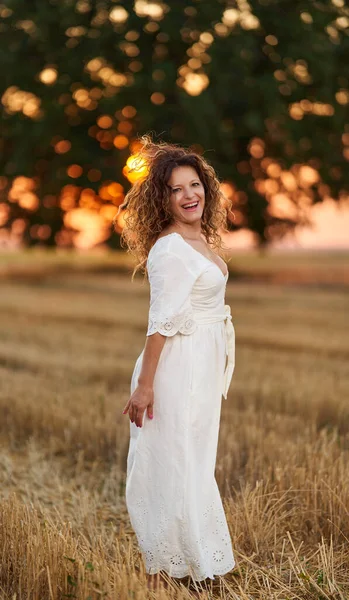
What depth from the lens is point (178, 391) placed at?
3455 mm

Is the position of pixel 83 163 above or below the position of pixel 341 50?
below

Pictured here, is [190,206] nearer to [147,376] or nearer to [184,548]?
[147,376]

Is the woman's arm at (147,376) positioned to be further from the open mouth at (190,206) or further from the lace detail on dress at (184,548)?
the open mouth at (190,206)

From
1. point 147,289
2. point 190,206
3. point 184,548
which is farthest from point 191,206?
point 147,289

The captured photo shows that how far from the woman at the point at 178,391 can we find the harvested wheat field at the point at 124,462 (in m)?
0.16

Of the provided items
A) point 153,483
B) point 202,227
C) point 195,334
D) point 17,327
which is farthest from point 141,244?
point 17,327

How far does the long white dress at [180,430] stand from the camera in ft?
11.2

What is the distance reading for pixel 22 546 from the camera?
11.4 ft

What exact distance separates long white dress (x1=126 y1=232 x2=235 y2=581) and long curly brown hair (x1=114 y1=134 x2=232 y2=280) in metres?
0.21

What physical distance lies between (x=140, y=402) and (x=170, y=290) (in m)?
0.50

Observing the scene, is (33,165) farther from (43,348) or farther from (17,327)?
(43,348)

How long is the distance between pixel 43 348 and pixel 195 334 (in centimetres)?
827

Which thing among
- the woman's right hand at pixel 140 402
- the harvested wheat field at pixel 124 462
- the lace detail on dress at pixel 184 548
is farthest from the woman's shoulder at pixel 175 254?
the lace detail on dress at pixel 184 548

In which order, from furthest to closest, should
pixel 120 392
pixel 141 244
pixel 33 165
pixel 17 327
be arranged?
pixel 33 165 < pixel 17 327 < pixel 120 392 < pixel 141 244
